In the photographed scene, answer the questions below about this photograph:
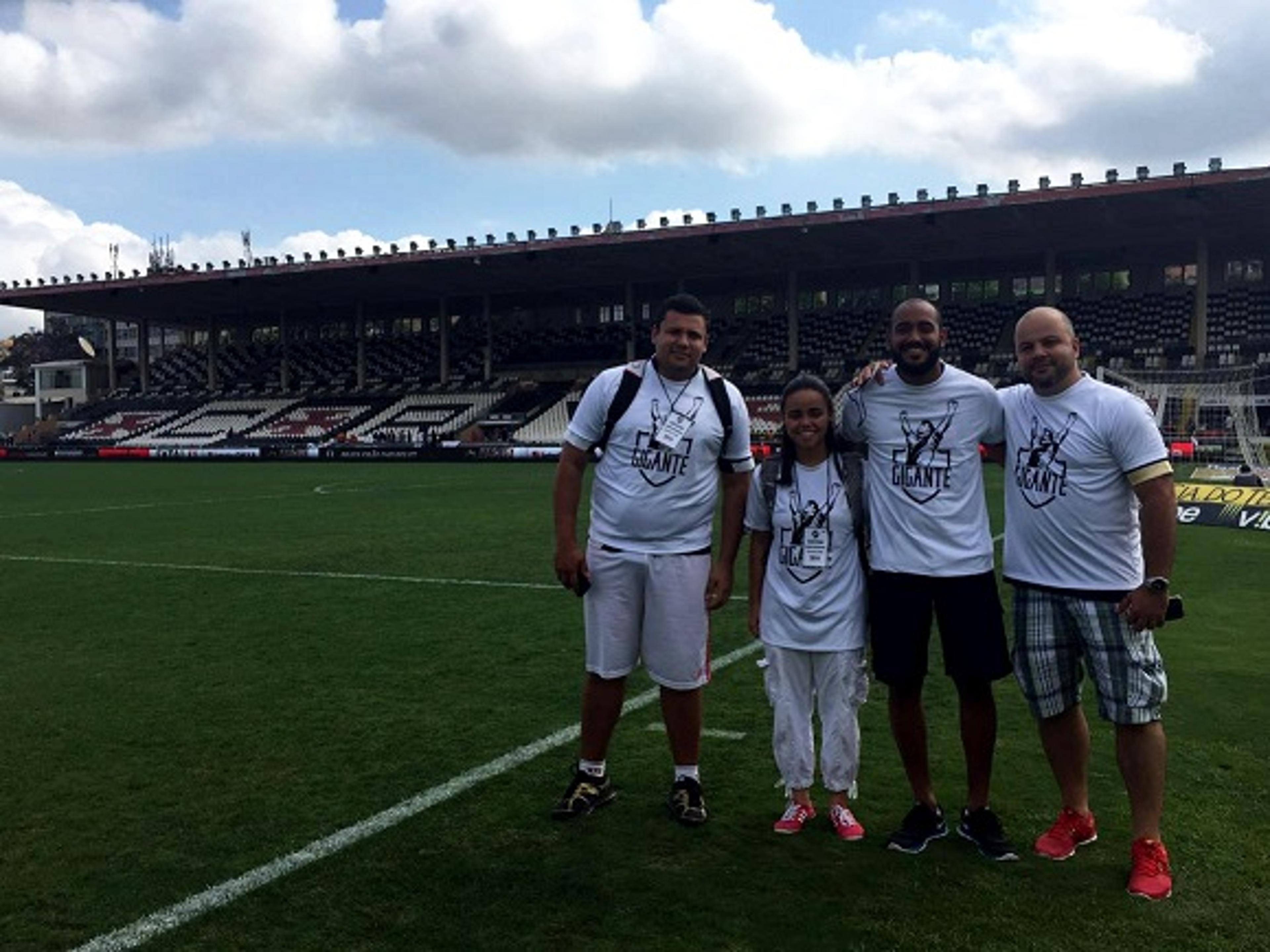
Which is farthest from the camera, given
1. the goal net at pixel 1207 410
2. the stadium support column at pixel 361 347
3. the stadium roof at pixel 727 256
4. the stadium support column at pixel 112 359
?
the stadium support column at pixel 112 359

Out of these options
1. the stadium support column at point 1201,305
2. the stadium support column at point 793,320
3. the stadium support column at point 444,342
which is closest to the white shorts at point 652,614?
the stadium support column at point 1201,305

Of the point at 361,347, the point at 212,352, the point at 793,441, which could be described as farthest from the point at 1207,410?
the point at 212,352

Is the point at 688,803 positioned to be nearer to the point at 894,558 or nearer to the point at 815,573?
the point at 815,573

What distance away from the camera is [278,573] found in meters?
10.6

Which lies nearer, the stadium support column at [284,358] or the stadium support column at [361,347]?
the stadium support column at [361,347]

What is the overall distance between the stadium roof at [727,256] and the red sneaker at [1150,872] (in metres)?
32.5

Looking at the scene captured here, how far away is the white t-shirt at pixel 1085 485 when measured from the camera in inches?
135

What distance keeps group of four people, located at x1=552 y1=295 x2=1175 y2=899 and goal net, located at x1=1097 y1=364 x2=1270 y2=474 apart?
21.8 m

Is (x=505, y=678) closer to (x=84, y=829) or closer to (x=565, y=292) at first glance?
(x=84, y=829)

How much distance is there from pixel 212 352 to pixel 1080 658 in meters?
59.4

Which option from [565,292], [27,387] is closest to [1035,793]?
[565,292]

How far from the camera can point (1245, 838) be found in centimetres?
376

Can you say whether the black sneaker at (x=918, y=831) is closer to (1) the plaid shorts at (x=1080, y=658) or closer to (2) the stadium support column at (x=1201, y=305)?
(1) the plaid shorts at (x=1080, y=658)

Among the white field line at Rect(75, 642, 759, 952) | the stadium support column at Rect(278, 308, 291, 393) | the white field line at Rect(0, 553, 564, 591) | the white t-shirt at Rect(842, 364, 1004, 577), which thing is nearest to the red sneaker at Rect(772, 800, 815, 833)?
the white t-shirt at Rect(842, 364, 1004, 577)
